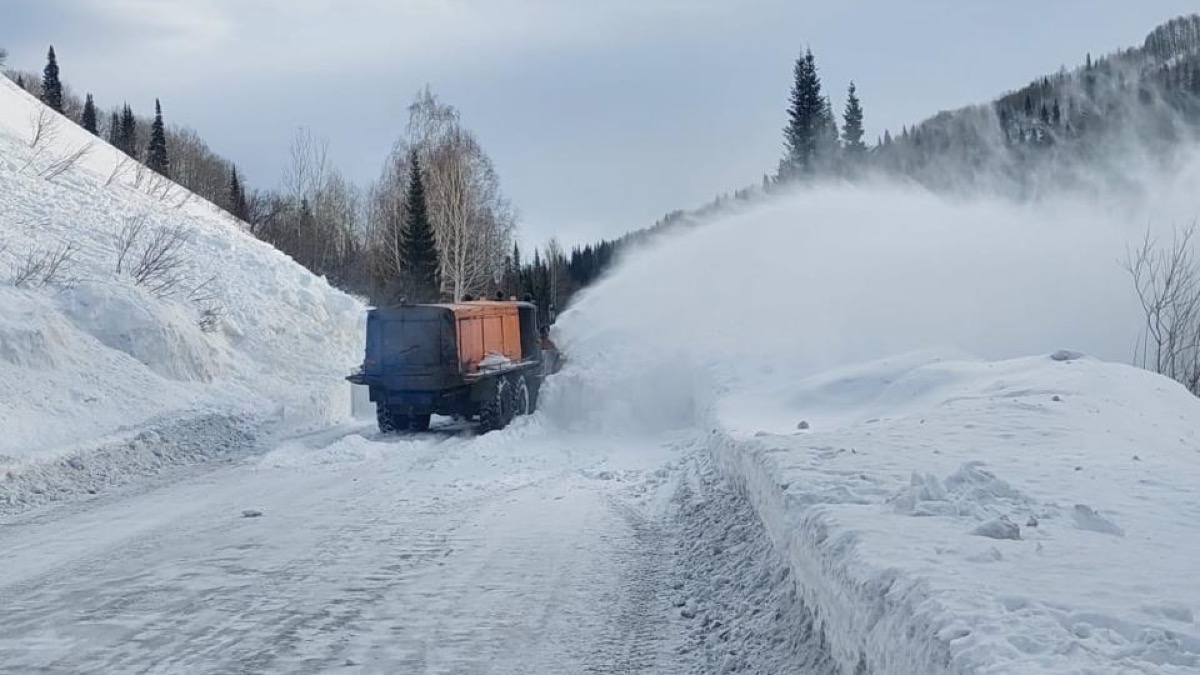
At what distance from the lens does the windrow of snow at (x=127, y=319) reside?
16.2 meters

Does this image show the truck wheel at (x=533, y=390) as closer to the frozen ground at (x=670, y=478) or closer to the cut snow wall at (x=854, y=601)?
the frozen ground at (x=670, y=478)

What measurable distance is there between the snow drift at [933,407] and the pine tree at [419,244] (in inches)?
914

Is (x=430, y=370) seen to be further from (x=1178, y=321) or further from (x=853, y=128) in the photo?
(x=853, y=128)

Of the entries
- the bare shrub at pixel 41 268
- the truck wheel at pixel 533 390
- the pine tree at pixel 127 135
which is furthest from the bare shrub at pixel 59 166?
the pine tree at pixel 127 135

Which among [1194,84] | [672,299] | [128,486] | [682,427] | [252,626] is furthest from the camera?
[1194,84]

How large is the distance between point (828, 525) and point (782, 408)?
8.91 meters

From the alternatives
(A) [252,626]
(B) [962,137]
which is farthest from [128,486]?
(B) [962,137]

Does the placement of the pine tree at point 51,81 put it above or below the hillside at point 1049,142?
above

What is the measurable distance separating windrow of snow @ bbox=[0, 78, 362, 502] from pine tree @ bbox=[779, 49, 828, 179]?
905 inches

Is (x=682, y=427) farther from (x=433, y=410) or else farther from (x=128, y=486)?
(x=128, y=486)

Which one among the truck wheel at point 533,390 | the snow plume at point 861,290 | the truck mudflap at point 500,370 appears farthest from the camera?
the truck wheel at point 533,390

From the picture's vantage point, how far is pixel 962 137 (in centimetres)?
5594

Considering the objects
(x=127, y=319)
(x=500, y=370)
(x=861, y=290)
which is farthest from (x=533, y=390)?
(x=127, y=319)

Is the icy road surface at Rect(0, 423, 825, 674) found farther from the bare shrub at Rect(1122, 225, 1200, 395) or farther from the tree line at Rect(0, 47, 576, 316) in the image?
the tree line at Rect(0, 47, 576, 316)
